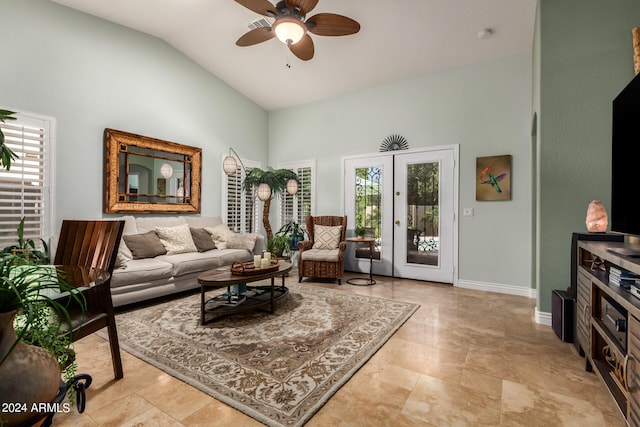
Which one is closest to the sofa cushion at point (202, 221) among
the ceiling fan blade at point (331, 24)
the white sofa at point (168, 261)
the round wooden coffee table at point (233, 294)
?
the white sofa at point (168, 261)

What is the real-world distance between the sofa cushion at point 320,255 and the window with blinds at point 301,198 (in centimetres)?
133

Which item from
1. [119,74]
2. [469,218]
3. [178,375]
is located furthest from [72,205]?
[469,218]

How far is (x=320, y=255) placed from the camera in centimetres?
464

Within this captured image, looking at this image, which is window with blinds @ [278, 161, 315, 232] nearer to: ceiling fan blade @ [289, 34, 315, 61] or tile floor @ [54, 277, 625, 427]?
ceiling fan blade @ [289, 34, 315, 61]

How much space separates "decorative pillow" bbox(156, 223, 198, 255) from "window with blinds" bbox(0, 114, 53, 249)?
4.04 ft

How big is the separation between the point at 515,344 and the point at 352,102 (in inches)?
174

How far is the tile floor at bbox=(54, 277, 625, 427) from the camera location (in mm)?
1617

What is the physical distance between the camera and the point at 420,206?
486cm

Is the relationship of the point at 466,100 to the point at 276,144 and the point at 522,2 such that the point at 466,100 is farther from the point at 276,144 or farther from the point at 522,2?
the point at 276,144

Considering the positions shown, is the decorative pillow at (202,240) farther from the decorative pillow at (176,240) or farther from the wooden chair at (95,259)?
the wooden chair at (95,259)

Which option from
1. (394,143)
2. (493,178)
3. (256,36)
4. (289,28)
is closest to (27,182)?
(256,36)

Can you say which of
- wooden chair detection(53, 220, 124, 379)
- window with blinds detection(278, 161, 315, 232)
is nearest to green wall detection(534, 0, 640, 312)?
wooden chair detection(53, 220, 124, 379)

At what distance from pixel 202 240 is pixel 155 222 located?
27.5 inches

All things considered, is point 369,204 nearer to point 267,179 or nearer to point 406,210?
point 406,210
